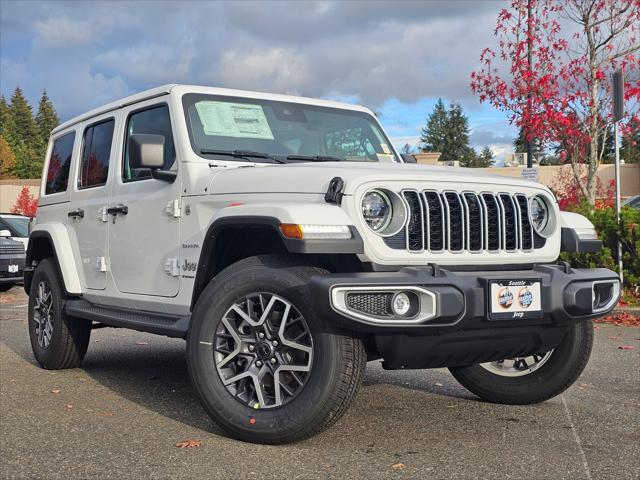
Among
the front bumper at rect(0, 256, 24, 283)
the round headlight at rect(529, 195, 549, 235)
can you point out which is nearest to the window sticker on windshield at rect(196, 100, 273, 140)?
the round headlight at rect(529, 195, 549, 235)

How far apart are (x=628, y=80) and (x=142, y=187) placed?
11.8 metres

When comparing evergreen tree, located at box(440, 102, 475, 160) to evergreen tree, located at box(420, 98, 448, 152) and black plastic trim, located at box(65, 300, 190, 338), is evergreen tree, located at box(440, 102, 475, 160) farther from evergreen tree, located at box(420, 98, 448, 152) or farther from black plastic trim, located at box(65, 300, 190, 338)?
black plastic trim, located at box(65, 300, 190, 338)

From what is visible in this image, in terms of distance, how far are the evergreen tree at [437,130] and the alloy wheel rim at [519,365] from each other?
115204 mm

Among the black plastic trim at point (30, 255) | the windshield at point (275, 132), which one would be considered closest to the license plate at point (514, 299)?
the windshield at point (275, 132)

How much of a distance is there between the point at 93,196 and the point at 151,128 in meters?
0.91

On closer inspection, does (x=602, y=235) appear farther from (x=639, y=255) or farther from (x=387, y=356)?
(x=387, y=356)

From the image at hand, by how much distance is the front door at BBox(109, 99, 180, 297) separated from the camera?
5.27 m

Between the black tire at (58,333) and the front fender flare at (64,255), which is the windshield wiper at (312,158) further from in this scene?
the black tire at (58,333)

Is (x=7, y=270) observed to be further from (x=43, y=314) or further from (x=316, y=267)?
(x=316, y=267)

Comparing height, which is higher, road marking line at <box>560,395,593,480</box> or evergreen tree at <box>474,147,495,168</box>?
evergreen tree at <box>474,147,495,168</box>

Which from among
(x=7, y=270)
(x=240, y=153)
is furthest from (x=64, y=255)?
(x=7, y=270)

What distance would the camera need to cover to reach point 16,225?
55.1 ft

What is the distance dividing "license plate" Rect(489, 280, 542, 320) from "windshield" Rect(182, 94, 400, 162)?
178 centimetres

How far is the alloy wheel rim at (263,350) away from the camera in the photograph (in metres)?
4.25
